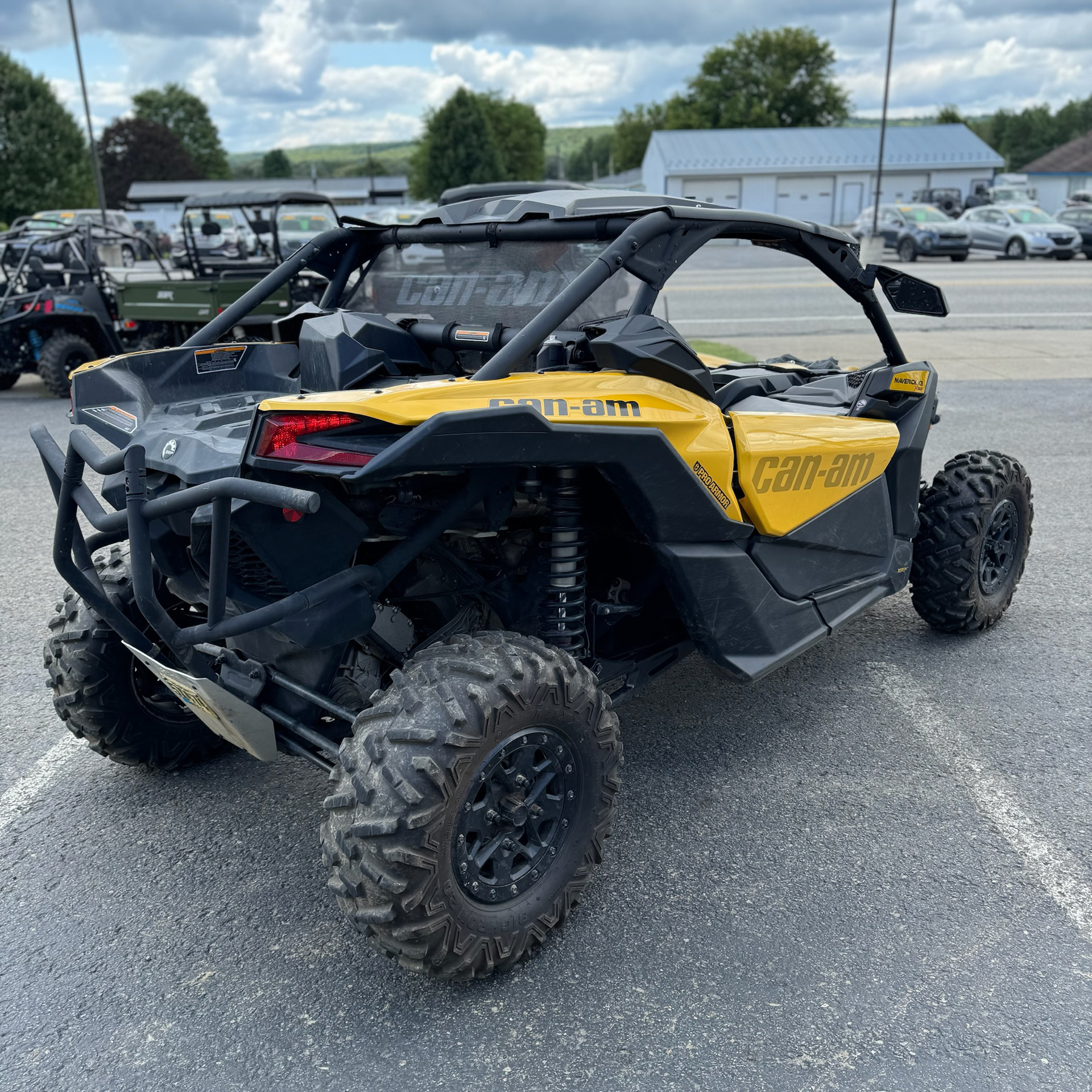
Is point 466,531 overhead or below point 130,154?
below

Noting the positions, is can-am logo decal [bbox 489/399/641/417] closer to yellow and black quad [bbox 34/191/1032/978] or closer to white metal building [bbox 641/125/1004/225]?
yellow and black quad [bbox 34/191/1032/978]

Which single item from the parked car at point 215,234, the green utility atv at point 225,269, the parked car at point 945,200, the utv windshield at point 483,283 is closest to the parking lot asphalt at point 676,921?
the utv windshield at point 483,283

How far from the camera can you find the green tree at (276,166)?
134750 mm

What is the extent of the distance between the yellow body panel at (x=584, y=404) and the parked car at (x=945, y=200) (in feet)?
143

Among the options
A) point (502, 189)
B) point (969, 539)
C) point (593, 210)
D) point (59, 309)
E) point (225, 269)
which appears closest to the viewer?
point (593, 210)

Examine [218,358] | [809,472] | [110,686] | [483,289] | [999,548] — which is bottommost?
[999,548]

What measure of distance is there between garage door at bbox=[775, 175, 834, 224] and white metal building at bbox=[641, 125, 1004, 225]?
1.3 inches

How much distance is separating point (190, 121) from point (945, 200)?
91.3 m

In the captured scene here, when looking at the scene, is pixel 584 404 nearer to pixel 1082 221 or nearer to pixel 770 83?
pixel 1082 221

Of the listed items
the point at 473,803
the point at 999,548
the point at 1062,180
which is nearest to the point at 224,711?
the point at 473,803

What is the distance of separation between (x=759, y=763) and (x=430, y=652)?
5.09 feet

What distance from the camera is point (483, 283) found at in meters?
3.54

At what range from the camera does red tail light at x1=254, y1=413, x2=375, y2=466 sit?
92.9 inches

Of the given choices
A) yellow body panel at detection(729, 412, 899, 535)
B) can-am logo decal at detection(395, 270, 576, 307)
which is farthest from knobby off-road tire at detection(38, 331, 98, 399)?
yellow body panel at detection(729, 412, 899, 535)
